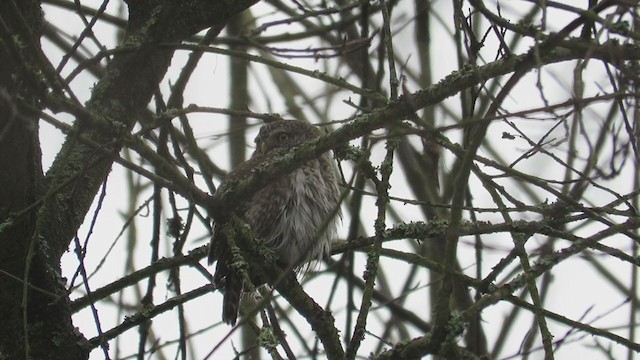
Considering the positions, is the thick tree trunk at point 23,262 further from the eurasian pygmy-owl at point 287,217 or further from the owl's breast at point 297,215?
the owl's breast at point 297,215

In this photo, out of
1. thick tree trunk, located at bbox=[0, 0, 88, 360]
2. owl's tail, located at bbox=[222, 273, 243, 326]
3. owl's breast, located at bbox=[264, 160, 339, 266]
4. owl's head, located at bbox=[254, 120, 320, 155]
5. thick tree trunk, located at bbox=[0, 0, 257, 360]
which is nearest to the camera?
thick tree trunk, located at bbox=[0, 0, 257, 360]

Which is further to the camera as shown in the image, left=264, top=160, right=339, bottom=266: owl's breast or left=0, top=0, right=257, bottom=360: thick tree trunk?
left=264, top=160, right=339, bottom=266: owl's breast

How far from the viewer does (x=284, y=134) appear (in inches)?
240

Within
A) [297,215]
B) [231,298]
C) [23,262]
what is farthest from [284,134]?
[23,262]

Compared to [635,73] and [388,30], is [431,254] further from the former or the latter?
[635,73]

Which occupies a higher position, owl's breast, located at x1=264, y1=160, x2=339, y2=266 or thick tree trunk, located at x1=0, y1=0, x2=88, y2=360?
owl's breast, located at x1=264, y1=160, x2=339, y2=266

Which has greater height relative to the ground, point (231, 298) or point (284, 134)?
point (284, 134)

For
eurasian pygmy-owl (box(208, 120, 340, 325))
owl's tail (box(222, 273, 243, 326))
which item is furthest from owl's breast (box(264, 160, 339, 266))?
owl's tail (box(222, 273, 243, 326))

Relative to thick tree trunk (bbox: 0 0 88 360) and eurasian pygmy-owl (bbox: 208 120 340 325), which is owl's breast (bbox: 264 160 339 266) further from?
thick tree trunk (bbox: 0 0 88 360)

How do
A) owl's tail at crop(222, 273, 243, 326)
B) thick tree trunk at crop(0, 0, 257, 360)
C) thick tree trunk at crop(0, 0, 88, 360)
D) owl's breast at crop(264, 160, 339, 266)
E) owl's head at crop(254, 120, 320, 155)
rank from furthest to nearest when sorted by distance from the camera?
owl's head at crop(254, 120, 320, 155)
owl's breast at crop(264, 160, 339, 266)
owl's tail at crop(222, 273, 243, 326)
thick tree trunk at crop(0, 0, 88, 360)
thick tree trunk at crop(0, 0, 257, 360)

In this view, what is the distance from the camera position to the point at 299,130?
20.1 feet

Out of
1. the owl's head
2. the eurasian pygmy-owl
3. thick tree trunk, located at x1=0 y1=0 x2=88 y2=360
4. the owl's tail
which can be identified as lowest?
thick tree trunk, located at x1=0 y1=0 x2=88 y2=360

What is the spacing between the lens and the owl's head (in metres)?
6.05

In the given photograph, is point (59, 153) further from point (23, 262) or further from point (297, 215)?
point (297, 215)
